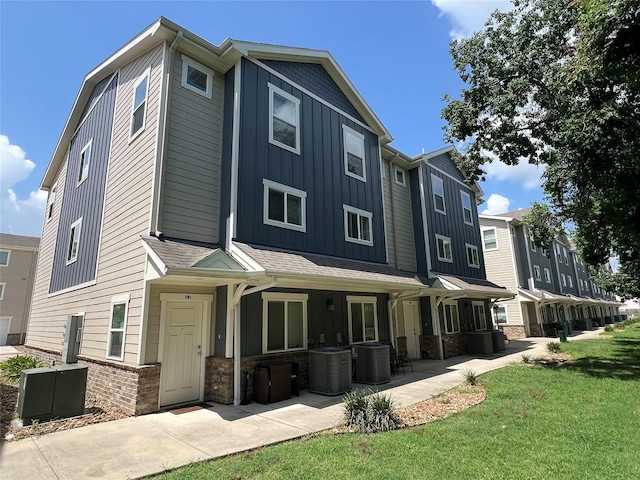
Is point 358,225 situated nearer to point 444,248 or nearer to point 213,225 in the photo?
point 213,225

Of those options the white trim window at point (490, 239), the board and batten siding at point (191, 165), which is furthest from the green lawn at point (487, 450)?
the white trim window at point (490, 239)

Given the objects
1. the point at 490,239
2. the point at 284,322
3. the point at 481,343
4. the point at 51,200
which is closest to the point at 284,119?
the point at 284,322

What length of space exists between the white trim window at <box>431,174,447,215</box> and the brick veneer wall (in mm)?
14580

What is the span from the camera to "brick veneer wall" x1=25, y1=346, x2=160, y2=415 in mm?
7074

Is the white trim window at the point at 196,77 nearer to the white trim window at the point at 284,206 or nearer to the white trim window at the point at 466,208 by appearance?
the white trim window at the point at 284,206

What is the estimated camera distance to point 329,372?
8.59 meters

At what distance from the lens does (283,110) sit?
429 inches

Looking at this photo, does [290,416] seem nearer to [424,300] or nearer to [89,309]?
[89,309]

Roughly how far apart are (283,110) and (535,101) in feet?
26.7

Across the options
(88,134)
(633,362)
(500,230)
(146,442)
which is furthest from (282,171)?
(500,230)

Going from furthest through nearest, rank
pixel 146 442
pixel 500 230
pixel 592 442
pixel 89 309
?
pixel 500 230
pixel 89 309
pixel 146 442
pixel 592 442

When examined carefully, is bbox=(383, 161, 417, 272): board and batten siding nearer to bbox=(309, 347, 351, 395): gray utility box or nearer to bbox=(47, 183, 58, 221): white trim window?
bbox=(309, 347, 351, 395): gray utility box

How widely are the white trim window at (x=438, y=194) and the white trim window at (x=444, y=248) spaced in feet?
4.75

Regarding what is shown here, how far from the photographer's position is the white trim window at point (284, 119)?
1046cm
